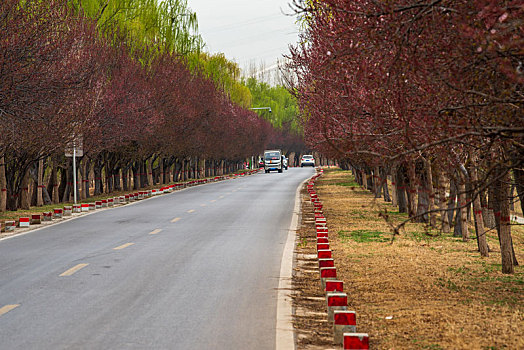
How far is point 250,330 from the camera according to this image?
883cm

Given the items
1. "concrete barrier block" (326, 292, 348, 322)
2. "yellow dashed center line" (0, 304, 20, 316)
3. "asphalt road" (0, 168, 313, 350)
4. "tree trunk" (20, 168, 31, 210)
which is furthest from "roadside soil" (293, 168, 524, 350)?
"tree trunk" (20, 168, 31, 210)

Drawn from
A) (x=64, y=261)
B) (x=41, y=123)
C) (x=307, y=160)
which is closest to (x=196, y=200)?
(x=41, y=123)

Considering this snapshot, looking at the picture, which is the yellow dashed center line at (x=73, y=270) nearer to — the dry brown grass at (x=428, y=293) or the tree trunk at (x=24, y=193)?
the dry brown grass at (x=428, y=293)

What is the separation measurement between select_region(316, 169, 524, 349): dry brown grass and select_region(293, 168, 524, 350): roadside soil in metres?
0.01

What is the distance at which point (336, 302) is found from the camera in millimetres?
8430

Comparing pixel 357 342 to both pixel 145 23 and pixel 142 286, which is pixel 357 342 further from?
pixel 145 23

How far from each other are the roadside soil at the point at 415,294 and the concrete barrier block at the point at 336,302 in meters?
0.25

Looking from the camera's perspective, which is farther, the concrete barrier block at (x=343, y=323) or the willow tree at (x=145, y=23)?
the willow tree at (x=145, y=23)

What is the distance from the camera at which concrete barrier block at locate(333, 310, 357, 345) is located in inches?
300

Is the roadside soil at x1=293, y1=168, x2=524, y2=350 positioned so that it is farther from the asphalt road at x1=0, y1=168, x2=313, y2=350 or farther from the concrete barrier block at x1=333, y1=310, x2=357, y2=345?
the asphalt road at x1=0, y1=168, x2=313, y2=350

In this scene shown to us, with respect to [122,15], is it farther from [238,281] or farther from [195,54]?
[238,281]

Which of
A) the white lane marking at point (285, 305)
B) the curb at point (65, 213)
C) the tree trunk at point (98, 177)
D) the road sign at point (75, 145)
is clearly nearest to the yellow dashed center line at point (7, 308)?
the white lane marking at point (285, 305)

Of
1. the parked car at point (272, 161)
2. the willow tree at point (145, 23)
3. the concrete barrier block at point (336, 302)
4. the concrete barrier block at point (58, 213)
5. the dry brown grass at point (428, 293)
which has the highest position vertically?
the willow tree at point (145, 23)

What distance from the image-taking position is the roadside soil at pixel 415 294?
8359mm
